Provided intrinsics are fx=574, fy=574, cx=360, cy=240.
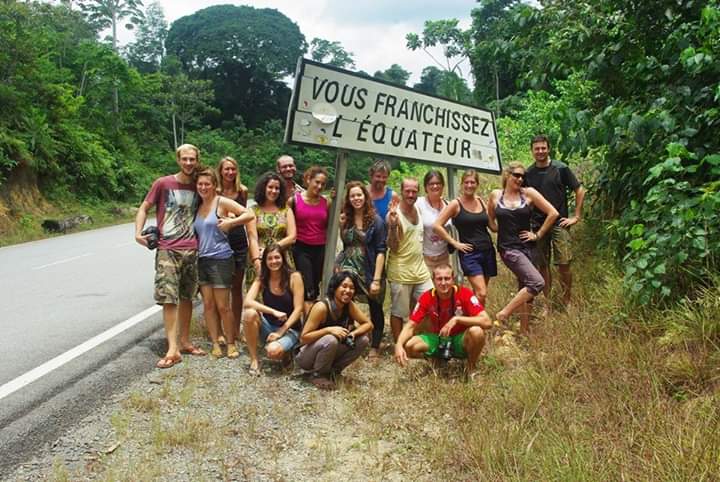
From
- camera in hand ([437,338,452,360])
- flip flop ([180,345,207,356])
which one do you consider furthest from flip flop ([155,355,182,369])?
camera in hand ([437,338,452,360])

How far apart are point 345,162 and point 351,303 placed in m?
1.37

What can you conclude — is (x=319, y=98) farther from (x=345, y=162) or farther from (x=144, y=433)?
(x=144, y=433)

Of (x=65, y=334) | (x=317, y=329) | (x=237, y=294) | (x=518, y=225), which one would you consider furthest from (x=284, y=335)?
(x=65, y=334)

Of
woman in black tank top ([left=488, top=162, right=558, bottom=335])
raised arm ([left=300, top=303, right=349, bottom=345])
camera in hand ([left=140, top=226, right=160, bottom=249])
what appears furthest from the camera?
woman in black tank top ([left=488, top=162, right=558, bottom=335])

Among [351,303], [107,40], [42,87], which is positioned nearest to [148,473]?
[351,303]

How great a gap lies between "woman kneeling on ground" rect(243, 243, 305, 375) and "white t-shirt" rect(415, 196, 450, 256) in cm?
120

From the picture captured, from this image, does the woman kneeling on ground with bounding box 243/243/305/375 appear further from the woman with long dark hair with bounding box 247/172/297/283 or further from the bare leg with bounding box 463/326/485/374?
the bare leg with bounding box 463/326/485/374

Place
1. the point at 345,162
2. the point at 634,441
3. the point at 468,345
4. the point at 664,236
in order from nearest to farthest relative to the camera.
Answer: the point at 634,441
the point at 664,236
the point at 468,345
the point at 345,162

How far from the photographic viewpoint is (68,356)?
15.3ft

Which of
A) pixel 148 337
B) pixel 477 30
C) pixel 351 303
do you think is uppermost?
pixel 477 30

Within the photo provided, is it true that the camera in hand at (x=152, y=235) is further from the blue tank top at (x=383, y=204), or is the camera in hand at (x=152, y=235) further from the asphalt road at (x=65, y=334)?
the blue tank top at (x=383, y=204)

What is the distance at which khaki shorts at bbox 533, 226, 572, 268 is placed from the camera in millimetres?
5160

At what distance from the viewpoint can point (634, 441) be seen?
2.70 meters

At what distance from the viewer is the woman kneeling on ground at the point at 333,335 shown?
4.09 metres
